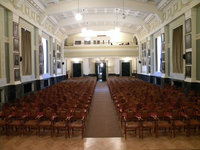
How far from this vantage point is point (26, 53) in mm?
12719

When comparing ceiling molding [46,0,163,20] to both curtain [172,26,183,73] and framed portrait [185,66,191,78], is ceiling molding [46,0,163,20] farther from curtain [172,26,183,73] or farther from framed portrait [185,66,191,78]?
framed portrait [185,66,191,78]

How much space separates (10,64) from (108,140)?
751 cm

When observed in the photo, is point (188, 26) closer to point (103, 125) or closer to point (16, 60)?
point (103, 125)

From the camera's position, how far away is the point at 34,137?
5418mm

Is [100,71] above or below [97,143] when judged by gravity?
above

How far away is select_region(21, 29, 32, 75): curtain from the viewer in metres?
12.2

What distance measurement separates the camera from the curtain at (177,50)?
A: 11781mm

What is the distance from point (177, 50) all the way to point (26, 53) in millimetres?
10393

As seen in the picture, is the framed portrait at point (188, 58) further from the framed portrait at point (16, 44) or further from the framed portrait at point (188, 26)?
the framed portrait at point (16, 44)

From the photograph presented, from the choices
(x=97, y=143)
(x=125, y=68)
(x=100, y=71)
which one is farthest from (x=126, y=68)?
(x=97, y=143)

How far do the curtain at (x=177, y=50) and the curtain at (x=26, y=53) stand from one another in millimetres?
10313

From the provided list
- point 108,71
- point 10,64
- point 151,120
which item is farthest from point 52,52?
point 151,120

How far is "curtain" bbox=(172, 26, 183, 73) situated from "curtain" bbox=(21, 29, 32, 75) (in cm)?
1031

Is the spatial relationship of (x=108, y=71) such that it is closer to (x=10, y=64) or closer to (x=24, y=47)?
(x=24, y=47)
